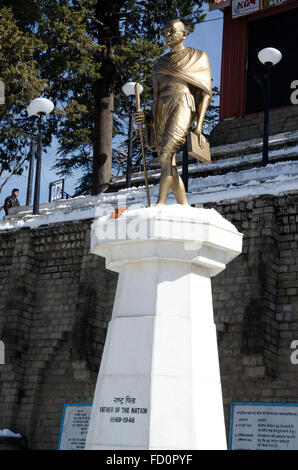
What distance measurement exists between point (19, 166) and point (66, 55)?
558cm

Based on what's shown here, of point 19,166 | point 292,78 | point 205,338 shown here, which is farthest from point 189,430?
point 19,166

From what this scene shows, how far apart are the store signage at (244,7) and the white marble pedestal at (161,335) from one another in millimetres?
16532

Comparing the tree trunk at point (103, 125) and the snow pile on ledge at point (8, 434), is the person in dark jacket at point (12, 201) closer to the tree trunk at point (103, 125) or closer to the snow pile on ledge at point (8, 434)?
the tree trunk at point (103, 125)

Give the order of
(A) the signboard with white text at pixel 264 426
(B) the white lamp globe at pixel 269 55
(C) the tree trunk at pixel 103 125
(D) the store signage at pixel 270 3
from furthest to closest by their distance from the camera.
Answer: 1. (C) the tree trunk at pixel 103 125
2. (D) the store signage at pixel 270 3
3. (B) the white lamp globe at pixel 269 55
4. (A) the signboard with white text at pixel 264 426

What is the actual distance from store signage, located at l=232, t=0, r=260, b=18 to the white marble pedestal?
16.5 meters

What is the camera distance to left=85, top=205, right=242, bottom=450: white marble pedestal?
808 cm

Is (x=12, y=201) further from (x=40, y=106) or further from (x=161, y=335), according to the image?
(x=161, y=335)

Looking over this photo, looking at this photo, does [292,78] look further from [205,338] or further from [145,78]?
[205,338]

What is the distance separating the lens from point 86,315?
18.3 m

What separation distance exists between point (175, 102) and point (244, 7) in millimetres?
15922

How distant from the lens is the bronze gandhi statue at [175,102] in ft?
30.8

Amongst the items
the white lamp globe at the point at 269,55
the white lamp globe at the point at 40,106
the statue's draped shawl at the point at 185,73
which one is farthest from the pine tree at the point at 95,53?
the statue's draped shawl at the point at 185,73

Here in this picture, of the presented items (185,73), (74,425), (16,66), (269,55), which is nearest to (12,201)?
(16,66)

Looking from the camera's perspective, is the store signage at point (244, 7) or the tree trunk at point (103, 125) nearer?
the store signage at point (244, 7)
